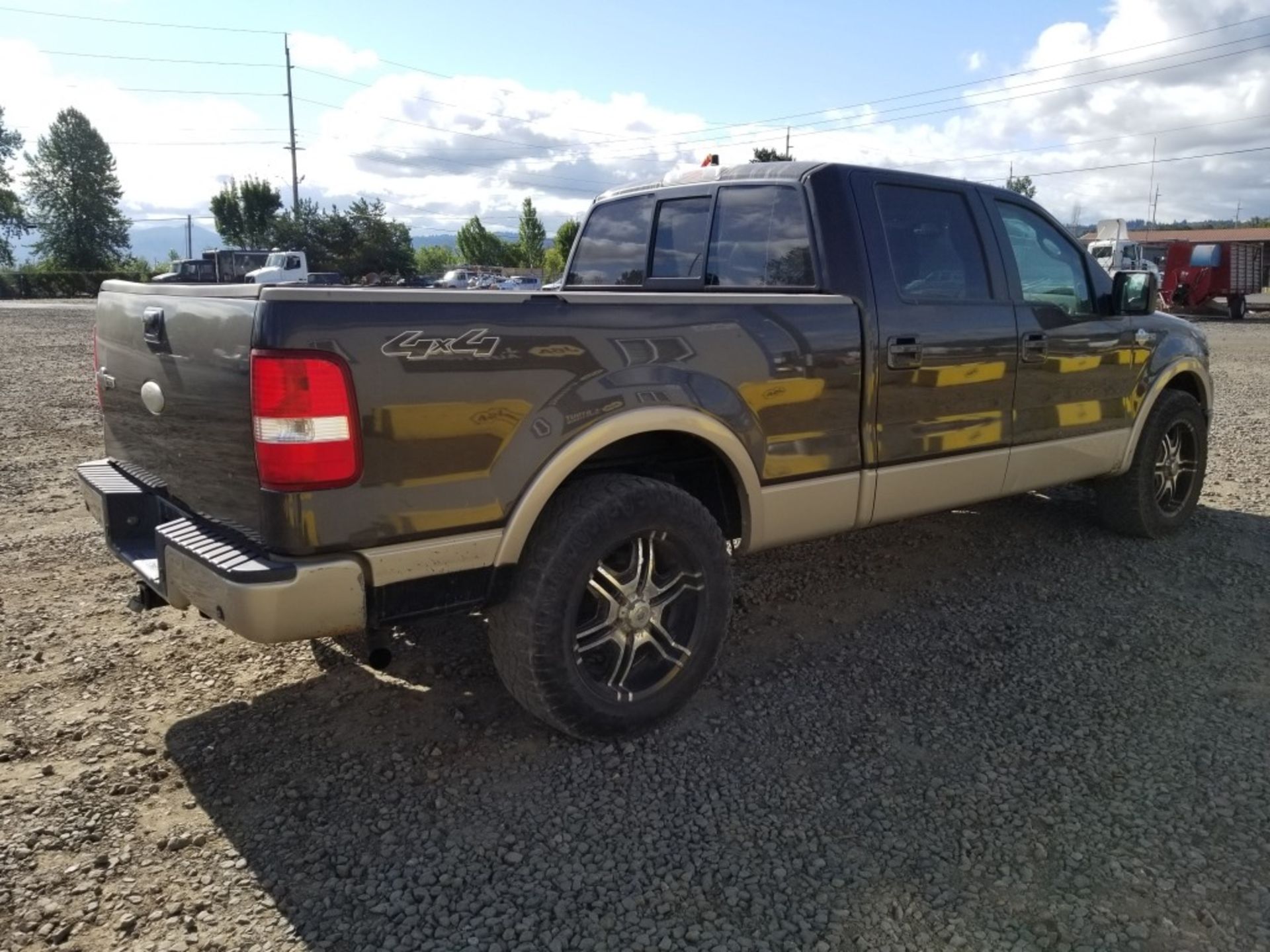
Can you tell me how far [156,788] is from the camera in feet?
9.83

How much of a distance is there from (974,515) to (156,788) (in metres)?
4.84

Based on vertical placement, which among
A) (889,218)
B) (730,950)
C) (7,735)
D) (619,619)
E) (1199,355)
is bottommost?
(730,950)

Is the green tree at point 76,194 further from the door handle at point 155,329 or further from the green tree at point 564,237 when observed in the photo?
the door handle at point 155,329

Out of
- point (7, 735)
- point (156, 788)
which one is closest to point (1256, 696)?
point (156, 788)

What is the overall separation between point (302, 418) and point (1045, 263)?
381 centimetres

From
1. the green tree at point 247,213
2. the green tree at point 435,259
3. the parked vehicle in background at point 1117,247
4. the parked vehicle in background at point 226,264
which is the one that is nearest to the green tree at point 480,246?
the green tree at point 435,259

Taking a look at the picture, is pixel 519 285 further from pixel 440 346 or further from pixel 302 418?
pixel 302 418

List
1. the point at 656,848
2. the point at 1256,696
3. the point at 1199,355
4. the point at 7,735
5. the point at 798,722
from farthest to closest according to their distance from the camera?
the point at 1199,355 < the point at 1256,696 < the point at 798,722 < the point at 7,735 < the point at 656,848

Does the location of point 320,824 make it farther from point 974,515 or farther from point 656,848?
point 974,515

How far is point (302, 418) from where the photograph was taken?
2.57 metres

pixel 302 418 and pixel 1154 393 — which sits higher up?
pixel 302 418

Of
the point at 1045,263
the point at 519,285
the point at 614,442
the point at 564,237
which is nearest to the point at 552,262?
the point at 564,237

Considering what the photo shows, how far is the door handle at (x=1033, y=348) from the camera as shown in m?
4.48

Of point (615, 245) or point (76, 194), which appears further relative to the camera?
point (76, 194)
